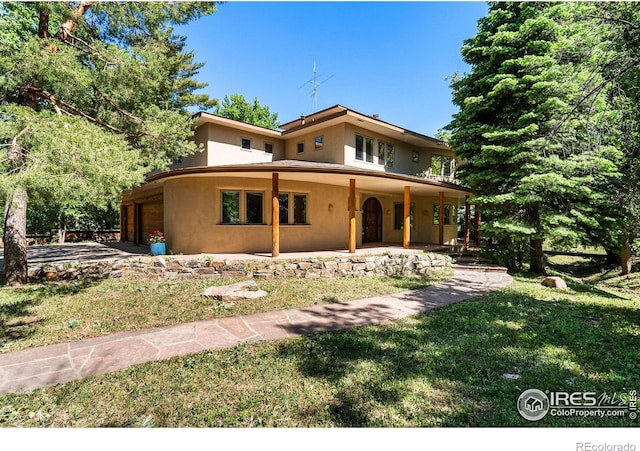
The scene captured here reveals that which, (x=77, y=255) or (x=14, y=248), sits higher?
(x=14, y=248)

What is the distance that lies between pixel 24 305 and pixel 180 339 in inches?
167

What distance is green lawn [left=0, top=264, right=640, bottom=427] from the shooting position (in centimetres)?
255

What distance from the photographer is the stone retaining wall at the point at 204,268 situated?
7.34m

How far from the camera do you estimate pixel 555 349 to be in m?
3.90

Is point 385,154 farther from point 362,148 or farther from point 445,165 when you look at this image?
point 445,165

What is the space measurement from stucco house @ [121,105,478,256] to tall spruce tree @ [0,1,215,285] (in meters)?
2.08

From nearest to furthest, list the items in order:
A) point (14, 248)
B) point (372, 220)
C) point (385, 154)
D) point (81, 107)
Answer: point (14, 248) < point (81, 107) < point (385, 154) < point (372, 220)

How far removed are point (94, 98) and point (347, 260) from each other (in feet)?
29.7

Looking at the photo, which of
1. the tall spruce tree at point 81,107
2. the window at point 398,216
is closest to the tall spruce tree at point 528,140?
the window at point 398,216

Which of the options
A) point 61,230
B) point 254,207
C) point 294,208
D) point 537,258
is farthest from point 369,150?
point 61,230

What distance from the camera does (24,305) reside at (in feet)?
18.5

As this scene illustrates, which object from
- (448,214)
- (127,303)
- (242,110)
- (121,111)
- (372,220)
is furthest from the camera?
(242,110)
